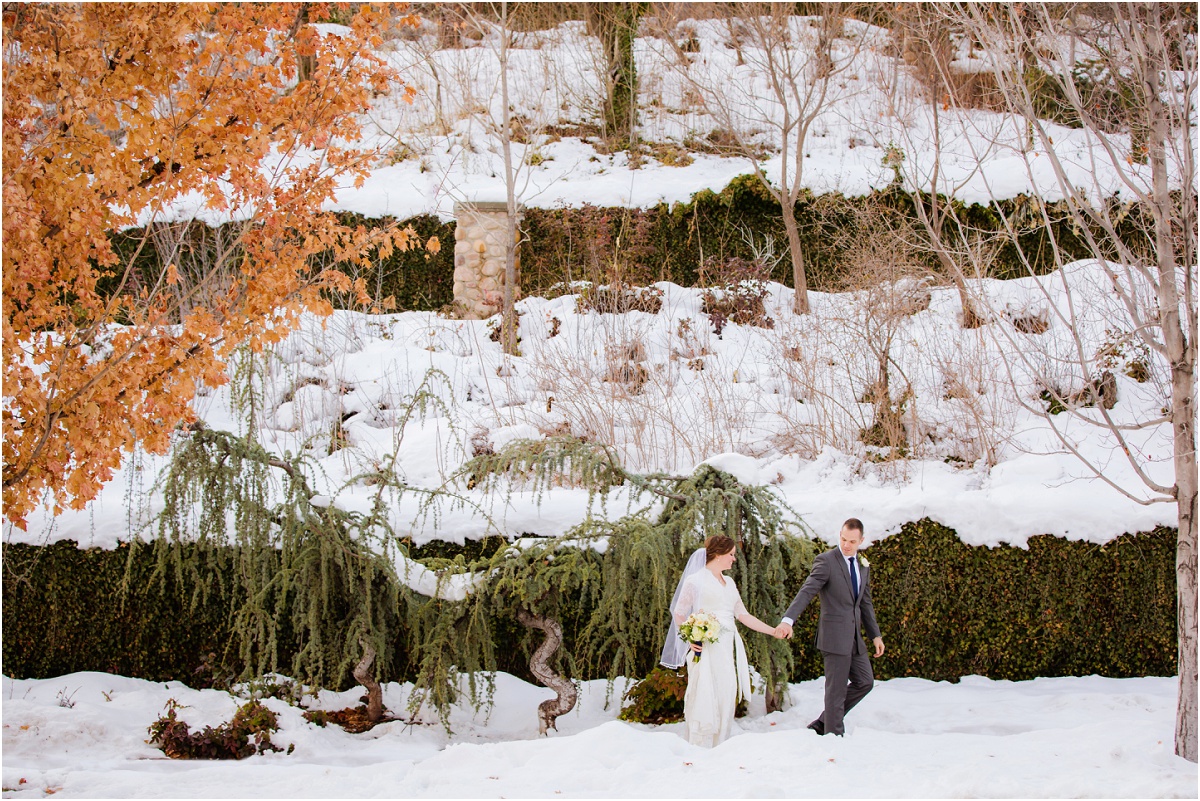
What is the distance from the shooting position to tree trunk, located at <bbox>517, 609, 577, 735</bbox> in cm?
542

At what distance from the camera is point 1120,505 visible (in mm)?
6000

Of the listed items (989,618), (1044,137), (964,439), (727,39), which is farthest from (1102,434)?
(727,39)

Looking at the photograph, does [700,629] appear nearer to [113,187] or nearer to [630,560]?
[630,560]

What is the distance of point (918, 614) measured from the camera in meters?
6.01

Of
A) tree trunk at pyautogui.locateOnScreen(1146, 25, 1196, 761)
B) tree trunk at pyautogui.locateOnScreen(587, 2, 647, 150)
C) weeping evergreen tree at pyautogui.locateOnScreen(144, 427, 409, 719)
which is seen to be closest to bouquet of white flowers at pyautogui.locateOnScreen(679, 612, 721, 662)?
weeping evergreen tree at pyautogui.locateOnScreen(144, 427, 409, 719)

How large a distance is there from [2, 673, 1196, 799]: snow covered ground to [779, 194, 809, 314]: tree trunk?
19.4ft

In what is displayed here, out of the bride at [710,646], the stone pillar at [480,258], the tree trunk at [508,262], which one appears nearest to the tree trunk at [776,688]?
the bride at [710,646]

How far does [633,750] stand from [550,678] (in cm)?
105

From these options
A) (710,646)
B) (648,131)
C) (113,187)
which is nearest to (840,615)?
(710,646)

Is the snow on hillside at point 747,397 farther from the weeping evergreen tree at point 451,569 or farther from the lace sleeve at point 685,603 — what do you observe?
the lace sleeve at point 685,603

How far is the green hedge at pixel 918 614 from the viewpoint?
19.1 ft

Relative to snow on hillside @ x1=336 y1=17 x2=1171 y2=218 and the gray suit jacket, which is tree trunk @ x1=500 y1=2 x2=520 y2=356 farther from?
the gray suit jacket

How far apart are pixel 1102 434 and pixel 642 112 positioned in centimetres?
973

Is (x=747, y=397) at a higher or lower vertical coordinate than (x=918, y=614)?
higher
